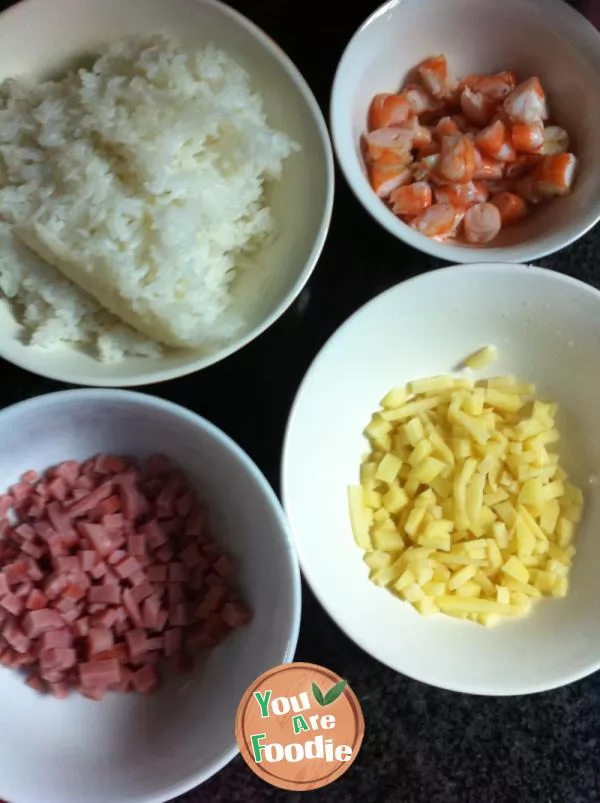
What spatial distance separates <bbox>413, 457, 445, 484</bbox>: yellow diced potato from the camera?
1179 mm

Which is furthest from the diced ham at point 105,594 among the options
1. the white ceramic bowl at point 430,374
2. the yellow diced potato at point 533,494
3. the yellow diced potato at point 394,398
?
the yellow diced potato at point 533,494

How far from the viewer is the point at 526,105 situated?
1.27 metres

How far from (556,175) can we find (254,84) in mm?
493

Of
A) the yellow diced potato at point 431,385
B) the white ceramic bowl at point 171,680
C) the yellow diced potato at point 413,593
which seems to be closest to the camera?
the white ceramic bowl at point 171,680

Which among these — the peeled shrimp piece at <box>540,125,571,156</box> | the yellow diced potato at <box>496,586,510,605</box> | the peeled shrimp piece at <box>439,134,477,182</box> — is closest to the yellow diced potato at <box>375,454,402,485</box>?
the yellow diced potato at <box>496,586,510,605</box>

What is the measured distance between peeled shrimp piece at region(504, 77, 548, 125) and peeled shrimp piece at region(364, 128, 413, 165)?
169 mm

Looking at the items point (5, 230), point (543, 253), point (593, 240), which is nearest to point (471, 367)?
point (543, 253)

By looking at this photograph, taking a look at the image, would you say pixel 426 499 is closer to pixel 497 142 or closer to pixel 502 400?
pixel 502 400

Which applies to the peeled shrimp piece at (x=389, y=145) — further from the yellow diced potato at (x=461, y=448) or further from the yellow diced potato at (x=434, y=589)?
the yellow diced potato at (x=434, y=589)

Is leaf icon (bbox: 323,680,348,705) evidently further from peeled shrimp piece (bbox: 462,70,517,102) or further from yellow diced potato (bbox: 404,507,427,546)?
peeled shrimp piece (bbox: 462,70,517,102)

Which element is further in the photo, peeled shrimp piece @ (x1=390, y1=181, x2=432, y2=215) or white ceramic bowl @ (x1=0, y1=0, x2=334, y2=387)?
peeled shrimp piece @ (x1=390, y1=181, x2=432, y2=215)

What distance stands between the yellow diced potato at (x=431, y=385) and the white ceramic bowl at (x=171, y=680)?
319 mm

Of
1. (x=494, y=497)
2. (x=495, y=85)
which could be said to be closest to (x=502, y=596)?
(x=494, y=497)

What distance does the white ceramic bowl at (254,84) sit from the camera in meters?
1.11
